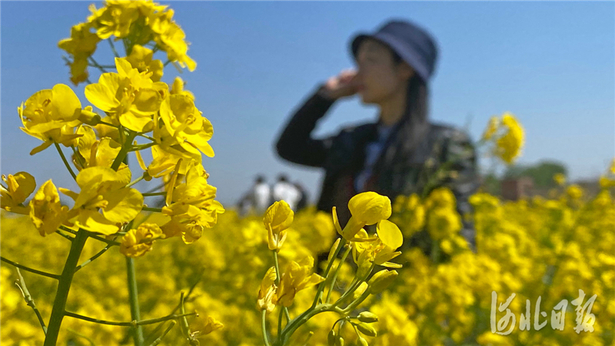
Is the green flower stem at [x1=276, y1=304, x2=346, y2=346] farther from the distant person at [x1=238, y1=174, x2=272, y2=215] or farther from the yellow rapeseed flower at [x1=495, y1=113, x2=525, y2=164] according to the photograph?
the distant person at [x1=238, y1=174, x2=272, y2=215]

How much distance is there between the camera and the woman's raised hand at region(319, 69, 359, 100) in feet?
10.2

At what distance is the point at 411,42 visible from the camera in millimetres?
3080

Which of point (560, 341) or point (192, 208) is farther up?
point (192, 208)

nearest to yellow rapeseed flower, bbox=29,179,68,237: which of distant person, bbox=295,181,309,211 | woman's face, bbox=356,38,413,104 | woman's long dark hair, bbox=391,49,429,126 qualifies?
woman's face, bbox=356,38,413,104

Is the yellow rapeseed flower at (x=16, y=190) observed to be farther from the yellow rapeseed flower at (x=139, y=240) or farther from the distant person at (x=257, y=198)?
the distant person at (x=257, y=198)

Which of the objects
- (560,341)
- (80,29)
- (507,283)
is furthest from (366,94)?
(80,29)

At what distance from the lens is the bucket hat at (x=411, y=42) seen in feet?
9.58

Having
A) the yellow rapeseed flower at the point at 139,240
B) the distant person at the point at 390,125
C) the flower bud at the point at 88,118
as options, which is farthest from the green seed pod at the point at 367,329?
the distant person at the point at 390,125

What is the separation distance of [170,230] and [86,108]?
5.6 inches

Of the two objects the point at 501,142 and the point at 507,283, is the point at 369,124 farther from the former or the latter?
the point at 507,283

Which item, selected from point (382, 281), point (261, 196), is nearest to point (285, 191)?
point (261, 196)

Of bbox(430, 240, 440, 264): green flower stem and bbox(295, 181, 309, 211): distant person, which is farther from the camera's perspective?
bbox(295, 181, 309, 211): distant person

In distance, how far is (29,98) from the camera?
431mm

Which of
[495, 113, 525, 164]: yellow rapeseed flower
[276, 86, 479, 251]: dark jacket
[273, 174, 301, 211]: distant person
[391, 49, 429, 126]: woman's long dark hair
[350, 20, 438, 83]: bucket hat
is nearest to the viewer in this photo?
[495, 113, 525, 164]: yellow rapeseed flower
